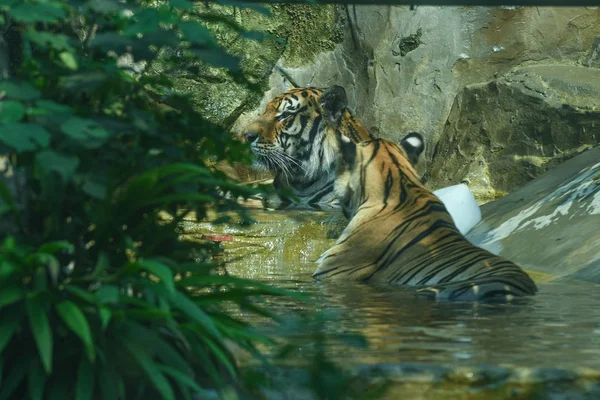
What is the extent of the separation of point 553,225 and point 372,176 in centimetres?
145

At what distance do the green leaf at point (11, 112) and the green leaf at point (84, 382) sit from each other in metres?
0.66

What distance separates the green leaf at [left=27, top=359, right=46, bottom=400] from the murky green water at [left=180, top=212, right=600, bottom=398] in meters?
0.79

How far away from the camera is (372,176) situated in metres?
7.06

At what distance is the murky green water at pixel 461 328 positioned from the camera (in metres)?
3.10

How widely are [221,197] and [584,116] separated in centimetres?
788

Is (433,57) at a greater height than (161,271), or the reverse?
(433,57)

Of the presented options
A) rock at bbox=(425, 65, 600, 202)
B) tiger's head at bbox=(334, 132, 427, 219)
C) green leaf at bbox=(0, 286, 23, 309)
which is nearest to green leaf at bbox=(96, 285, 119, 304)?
green leaf at bbox=(0, 286, 23, 309)

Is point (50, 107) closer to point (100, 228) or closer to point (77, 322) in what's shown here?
point (100, 228)

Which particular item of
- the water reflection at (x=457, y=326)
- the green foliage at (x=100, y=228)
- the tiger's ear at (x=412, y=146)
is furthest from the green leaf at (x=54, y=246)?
the tiger's ear at (x=412, y=146)

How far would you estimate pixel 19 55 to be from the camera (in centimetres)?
353

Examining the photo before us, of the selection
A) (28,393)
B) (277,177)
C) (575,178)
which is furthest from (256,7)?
(277,177)

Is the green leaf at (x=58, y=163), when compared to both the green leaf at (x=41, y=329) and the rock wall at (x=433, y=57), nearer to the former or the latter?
the green leaf at (x=41, y=329)

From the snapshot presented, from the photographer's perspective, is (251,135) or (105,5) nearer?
(105,5)

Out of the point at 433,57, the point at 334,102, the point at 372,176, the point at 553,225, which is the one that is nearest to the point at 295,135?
the point at 334,102
